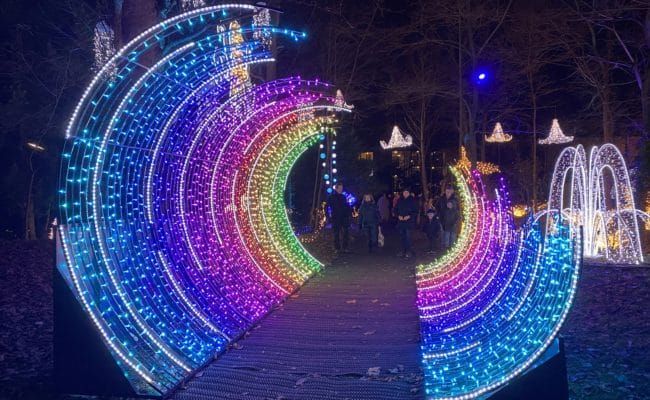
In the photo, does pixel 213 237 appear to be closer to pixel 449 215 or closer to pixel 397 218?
pixel 397 218

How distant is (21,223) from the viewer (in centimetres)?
2256

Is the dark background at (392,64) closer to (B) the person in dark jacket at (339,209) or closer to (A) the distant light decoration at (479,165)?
(A) the distant light decoration at (479,165)

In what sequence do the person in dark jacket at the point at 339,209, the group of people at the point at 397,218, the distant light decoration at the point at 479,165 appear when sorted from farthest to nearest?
the distant light decoration at the point at 479,165
the person in dark jacket at the point at 339,209
the group of people at the point at 397,218

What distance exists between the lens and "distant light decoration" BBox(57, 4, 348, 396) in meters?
5.91

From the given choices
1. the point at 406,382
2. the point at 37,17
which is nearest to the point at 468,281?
the point at 406,382

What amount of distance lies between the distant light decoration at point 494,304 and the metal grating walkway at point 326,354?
28 cm

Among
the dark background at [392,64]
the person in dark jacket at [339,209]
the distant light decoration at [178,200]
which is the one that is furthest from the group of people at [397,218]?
the distant light decoration at [178,200]

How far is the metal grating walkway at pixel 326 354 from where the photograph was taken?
5.97 m

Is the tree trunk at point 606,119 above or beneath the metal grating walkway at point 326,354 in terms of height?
above

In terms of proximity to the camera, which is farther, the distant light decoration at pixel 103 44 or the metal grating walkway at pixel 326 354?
the distant light decoration at pixel 103 44

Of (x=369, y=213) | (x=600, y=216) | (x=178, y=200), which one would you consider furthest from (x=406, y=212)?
(x=178, y=200)

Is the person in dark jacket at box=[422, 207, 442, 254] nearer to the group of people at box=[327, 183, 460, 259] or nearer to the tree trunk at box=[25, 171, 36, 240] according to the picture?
the group of people at box=[327, 183, 460, 259]

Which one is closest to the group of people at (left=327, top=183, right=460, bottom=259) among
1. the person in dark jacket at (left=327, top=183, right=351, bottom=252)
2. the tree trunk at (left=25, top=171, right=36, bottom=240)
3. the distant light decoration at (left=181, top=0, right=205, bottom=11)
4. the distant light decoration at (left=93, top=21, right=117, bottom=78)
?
the person in dark jacket at (left=327, top=183, right=351, bottom=252)

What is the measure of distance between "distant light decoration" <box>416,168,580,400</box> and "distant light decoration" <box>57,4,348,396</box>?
2367mm
